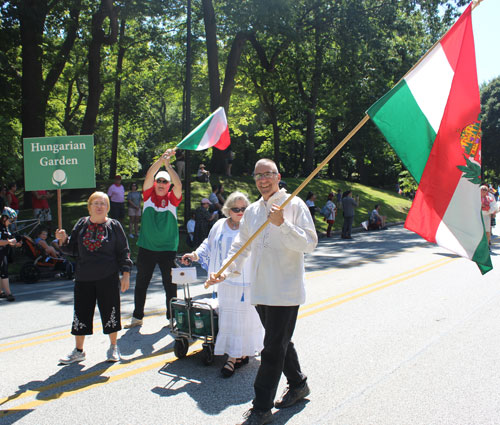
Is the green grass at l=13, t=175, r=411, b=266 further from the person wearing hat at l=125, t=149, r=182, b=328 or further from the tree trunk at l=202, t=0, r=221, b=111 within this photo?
the person wearing hat at l=125, t=149, r=182, b=328

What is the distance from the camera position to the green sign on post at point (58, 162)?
6000mm

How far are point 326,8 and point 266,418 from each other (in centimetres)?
2784

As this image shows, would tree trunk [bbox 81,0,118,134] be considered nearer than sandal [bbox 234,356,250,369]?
No

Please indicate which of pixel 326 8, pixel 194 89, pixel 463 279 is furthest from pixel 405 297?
pixel 194 89

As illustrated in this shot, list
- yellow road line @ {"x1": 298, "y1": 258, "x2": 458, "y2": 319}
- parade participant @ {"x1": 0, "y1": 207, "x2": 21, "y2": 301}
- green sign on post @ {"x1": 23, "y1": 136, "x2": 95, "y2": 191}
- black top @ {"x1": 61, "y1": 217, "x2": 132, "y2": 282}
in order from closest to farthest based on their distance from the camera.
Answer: black top @ {"x1": 61, "y1": 217, "x2": 132, "y2": 282}, green sign on post @ {"x1": 23, "y1": 136, "x2": 95, "y2": 191}, yellow road line @ {"x1": 298, "y1": 258, "x2": 458, "y2": 319}, parade participant @ {"x1": 0, "y1": 207, "x2": 21, "y2": 301}

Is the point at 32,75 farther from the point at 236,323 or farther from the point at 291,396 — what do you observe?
the point at 291,396

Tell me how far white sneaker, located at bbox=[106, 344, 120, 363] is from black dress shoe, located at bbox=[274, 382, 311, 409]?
212cm

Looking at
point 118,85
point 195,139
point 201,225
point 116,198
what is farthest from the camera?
point 118,85

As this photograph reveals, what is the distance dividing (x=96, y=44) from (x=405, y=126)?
775 inches

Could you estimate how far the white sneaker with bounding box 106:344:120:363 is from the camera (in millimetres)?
5695

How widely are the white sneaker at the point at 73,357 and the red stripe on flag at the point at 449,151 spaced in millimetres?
3803

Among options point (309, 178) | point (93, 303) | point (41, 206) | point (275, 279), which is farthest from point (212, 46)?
point (275, 279)

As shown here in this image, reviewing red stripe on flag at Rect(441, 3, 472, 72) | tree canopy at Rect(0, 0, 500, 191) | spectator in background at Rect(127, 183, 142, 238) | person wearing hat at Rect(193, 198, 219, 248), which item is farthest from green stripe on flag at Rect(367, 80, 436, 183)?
tree canopy at Rect(0, 0, 500, 191)

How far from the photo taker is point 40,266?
40.7 feet
